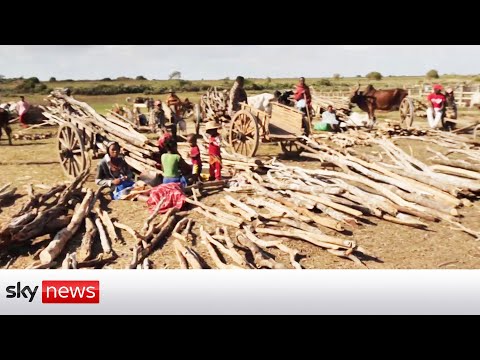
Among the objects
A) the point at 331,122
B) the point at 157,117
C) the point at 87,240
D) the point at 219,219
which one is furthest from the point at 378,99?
the point at 87,240

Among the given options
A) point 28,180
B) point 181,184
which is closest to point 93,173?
point 28,180

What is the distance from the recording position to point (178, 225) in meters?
6.29

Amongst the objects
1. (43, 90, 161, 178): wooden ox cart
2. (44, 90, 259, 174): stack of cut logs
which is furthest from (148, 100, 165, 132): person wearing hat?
(43, 90, 161, 178): wooden ox cart

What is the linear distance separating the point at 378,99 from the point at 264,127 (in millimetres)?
8890

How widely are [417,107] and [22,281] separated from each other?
19.1 metres

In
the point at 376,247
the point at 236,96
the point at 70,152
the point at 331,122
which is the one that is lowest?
the point at 376,247

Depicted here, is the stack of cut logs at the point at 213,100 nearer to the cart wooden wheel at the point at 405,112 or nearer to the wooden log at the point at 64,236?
the cart wooden wheel at the point at 405,112

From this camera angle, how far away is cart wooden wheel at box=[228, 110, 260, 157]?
33.0ft

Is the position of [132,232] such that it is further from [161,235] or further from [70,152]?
[70,152]

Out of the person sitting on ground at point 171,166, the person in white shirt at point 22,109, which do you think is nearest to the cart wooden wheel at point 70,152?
the person sitting on ground at point 171,166

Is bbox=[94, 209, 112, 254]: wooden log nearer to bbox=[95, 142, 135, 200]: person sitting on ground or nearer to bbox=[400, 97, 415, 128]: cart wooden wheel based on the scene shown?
bbox=[95, 142, 135, 200]: person sitting on ground

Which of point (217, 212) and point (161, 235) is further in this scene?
point (217, 212)

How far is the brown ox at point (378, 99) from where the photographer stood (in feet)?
56.4

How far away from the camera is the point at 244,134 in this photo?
34.1 feet
